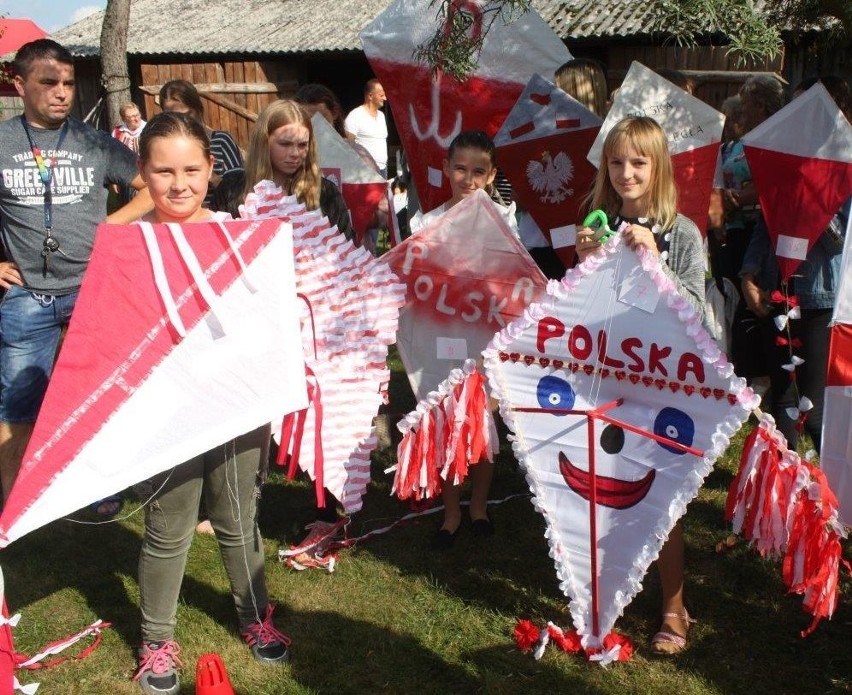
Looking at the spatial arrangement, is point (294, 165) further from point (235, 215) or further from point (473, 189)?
point (473, 189)

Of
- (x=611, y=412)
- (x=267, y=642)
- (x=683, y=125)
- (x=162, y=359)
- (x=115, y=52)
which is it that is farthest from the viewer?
(x=115, y=52)

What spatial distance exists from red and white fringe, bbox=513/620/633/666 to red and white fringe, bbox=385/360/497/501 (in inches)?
23.2

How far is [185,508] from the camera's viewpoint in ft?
8.95

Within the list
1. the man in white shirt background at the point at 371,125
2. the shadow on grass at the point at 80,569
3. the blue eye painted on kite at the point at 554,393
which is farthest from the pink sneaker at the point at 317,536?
the man in white shirt background at the point at 371,125

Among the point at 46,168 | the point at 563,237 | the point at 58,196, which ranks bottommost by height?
the point at 563,237

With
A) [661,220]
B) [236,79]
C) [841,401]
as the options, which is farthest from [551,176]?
[236,79]

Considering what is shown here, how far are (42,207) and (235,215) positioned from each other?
80cm

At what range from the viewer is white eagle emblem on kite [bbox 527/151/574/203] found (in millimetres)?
3998

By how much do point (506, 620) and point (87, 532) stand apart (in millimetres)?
2014

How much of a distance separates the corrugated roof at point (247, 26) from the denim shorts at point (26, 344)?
34.7ft

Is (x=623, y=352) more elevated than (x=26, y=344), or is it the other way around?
(x=623, y=352)

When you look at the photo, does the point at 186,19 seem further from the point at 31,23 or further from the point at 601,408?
the point at 601,408

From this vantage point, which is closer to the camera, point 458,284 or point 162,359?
point 162,359

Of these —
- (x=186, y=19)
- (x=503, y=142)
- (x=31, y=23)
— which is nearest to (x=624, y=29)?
(x=503, y=142)
